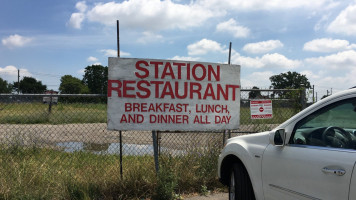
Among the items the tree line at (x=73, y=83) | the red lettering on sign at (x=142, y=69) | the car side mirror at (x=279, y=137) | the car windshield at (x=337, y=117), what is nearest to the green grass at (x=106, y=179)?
the red lettering on sign at (x=142, y=69)

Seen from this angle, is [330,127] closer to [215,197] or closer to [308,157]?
[308,157]

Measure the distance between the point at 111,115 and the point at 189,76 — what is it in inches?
55.4

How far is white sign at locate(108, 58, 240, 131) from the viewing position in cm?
470

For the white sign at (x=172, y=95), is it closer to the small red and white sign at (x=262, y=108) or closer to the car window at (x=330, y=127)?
the small red and white sign at (x=262, y=108)

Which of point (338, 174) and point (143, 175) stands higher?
point (338, 174)

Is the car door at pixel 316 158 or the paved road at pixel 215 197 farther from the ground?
the car door at pixel 316 158

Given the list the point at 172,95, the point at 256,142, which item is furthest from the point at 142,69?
the point at 256,142

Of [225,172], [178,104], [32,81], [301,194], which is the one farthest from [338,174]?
[32,81]

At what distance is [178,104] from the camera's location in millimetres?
4910

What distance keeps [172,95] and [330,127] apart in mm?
2571

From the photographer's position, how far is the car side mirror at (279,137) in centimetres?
298

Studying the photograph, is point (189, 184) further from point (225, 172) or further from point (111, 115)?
point (111, 115)

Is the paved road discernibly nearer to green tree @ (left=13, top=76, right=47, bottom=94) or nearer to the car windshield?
the car windshield

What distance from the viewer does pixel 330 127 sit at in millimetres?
2838
